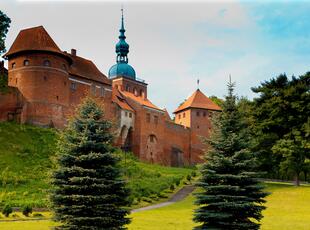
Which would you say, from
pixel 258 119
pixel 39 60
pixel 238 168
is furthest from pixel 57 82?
pixel 238 168

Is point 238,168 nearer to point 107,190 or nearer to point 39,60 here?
point 107,190

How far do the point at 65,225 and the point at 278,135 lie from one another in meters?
31.1

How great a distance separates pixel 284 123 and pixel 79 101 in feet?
69.6

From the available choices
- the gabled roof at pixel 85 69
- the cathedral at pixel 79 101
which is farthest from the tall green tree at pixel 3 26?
the gabled roof at pixel 85 69

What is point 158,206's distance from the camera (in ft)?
106

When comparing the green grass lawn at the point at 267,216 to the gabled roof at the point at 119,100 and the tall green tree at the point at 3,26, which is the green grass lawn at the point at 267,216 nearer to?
the tall green tree at the point at 3,26

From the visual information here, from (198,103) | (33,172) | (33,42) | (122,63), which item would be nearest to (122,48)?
(122,63)

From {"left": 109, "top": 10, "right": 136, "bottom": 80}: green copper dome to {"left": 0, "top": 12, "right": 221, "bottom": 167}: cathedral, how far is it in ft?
55.4

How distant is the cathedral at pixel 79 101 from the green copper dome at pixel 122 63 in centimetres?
1689

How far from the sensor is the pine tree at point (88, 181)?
1445 cm

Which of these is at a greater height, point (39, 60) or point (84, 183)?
point (39, 60)

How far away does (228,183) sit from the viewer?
55.9ft

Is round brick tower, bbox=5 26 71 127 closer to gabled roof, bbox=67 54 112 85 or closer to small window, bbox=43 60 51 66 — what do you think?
small window, bbox=43 60 51 66

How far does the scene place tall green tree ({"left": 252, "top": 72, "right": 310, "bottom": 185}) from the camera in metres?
40.4
